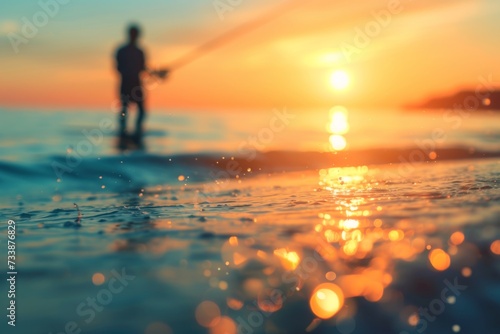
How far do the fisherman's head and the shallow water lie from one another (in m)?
7.39

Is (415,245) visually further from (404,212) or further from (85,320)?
(85,320)

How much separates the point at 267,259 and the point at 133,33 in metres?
11.1

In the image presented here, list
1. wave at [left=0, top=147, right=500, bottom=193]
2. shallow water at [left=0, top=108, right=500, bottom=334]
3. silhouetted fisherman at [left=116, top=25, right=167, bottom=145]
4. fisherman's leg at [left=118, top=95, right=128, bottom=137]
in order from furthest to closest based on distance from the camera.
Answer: fisherman's leg at [left=118, top=95, right=128, bottom=137] → silhouetted fisherman at [left=116, top=25, right=167, bottom=145] → wave at [left=0, top=147, right=500, bottom=193] → shallow water at [left=0, top=108, right=500, bottom=334]

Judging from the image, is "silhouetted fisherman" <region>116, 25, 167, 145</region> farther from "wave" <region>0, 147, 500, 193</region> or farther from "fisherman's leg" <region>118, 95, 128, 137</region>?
"wave" <region>0, 147, 500, 193</region>

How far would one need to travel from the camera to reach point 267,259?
11.1 feet

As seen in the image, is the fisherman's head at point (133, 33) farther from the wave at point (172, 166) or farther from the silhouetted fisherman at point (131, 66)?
the wave at point (172, 166)

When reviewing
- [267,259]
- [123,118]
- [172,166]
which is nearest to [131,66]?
[123,118]

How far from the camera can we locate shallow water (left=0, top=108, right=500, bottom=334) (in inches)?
103

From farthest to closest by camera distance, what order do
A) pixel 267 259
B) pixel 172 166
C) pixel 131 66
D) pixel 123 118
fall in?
pixel 123 118 < pixel 131 66 < pixel 172 166 < pixel 267 259

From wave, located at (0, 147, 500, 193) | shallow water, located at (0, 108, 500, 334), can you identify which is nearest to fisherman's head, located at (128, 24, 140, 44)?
wave, located at (0, 147, 500, 193)

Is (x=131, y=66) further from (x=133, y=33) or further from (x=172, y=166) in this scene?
(x=172, y=166)

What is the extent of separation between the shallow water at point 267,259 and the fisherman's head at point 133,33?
24.2 ft

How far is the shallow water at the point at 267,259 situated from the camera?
103 inches

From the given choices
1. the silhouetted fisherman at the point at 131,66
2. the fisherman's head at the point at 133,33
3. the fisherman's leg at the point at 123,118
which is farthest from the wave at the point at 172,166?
the fisherman's head at the point at 133,33
